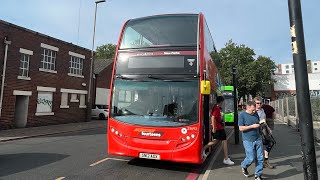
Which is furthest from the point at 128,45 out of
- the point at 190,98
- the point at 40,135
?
the point at 40,135

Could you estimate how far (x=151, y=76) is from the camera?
771 centimetres

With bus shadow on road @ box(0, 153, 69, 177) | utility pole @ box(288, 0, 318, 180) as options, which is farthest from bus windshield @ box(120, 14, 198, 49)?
bus shadow on road @ box(0, 153, 69, 177)

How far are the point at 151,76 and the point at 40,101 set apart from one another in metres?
15.9

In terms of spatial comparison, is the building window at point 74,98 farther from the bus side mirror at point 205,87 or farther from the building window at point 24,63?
the bus side mirror at point 205,87

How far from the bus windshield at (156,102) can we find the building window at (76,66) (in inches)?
717

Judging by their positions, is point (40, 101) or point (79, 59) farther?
point (79, 59)

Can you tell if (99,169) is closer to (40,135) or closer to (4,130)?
(40,135)

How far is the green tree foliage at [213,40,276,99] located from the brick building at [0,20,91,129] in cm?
3975

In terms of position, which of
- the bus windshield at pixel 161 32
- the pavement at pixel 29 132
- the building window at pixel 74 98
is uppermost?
the bus windshield at pixel 161 32

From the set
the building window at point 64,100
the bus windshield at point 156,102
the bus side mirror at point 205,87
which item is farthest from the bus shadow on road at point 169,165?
the building window at point 64,100

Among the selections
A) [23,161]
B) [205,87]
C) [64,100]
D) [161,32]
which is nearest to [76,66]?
[64,100]

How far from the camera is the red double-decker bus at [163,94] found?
23.8ft

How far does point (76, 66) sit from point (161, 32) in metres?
18.9

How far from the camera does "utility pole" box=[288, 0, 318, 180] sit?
165 inches
